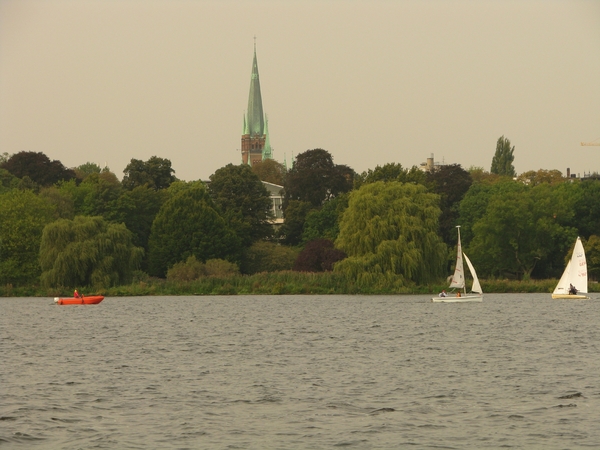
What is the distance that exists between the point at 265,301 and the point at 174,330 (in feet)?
94.2


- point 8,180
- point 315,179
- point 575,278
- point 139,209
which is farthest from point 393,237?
point 8,180

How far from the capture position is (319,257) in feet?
343

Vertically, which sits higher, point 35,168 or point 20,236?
point 35,168

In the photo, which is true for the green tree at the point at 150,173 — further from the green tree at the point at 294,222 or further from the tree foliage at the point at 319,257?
the tree foliage at the point at 319,257

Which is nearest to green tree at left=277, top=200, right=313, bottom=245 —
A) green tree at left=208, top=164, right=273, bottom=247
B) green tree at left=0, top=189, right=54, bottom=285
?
green tree at left=208, top=164, right=273, bottom=247

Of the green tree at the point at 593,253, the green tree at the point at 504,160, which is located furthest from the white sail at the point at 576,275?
the green tree at the point at 504,160

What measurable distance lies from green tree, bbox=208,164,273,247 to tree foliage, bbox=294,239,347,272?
58.8 feet

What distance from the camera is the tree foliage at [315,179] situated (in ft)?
452

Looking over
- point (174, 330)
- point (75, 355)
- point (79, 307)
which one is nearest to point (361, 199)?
point (79, 307)

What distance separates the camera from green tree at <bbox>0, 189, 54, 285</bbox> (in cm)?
9600

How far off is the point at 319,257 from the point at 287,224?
2793cm

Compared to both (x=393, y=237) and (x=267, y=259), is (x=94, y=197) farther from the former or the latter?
(x=393, y=237)

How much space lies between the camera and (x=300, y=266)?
106 meters

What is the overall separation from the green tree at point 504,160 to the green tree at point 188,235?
69975 mm
